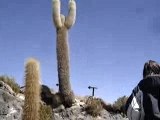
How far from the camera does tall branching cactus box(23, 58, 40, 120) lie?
1180 cm

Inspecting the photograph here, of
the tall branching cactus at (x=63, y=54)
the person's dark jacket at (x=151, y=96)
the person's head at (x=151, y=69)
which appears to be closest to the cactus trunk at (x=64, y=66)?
the tall branching cactus at (x=63, y=54)

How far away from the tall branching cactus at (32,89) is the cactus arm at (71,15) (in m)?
7.36

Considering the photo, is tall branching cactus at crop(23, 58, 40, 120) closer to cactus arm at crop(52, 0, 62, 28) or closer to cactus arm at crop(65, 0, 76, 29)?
cactus arm at crop(52, 0, 62, 28)

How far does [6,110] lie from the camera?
55.8 feet

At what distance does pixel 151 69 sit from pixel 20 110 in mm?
12280

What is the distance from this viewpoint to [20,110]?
17.2 metres

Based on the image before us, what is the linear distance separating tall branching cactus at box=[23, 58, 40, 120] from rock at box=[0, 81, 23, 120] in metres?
4.77

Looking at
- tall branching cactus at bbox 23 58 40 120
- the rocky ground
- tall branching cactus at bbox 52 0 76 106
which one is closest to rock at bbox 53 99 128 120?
the rocky ground

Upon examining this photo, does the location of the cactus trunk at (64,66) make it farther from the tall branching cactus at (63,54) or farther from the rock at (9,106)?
the rock at (9,106)

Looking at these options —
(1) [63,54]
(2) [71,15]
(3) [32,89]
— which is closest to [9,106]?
(1) [63,54]

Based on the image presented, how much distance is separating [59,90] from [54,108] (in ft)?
2.93

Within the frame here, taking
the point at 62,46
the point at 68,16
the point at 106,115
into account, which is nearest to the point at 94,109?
the point at 106,115

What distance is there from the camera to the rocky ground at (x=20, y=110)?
667 inches

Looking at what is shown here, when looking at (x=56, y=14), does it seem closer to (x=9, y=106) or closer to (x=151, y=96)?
(x=9, y=106)
